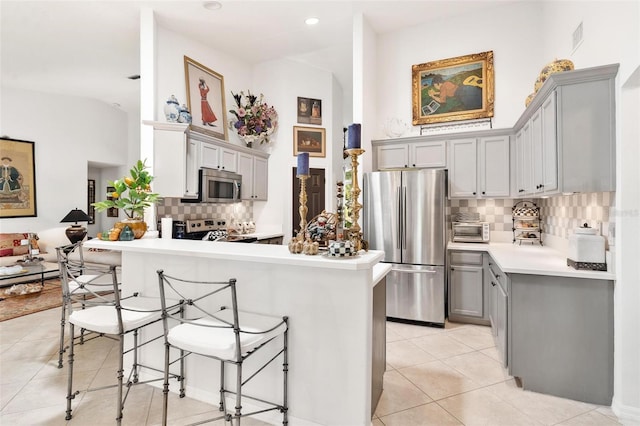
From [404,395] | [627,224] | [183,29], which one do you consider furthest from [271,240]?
[627,224]

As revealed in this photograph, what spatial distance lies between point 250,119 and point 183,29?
60.0 inches

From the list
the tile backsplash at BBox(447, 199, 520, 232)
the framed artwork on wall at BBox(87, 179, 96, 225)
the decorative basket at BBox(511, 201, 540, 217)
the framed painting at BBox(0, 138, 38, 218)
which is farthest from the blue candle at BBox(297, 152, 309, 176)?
the framed artwork on wall at BBox(87, 179, 96, 225)

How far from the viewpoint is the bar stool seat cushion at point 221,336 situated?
1.67 m

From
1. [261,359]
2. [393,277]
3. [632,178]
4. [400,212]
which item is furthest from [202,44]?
[632,178]

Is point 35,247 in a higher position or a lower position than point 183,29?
lower

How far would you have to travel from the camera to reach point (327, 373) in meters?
1.92

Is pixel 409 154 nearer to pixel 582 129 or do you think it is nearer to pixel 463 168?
pixel 463 168

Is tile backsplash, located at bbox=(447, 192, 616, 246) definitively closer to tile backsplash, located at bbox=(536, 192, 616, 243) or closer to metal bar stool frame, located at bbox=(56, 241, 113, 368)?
tile backsplash, located at bbox=(536, 192, 616, 243)

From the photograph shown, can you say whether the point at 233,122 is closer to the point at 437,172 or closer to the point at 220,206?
the point at 220,206

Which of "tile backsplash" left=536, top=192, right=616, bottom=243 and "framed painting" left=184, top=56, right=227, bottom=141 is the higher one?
"framed painting" left=184, top=56, right=227, bottom=141

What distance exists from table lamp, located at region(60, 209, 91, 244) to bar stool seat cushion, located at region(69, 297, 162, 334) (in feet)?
15.4

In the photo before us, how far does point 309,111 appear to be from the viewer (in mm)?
5895

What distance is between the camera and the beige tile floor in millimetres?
2121

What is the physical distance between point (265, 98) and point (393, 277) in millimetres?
3801
